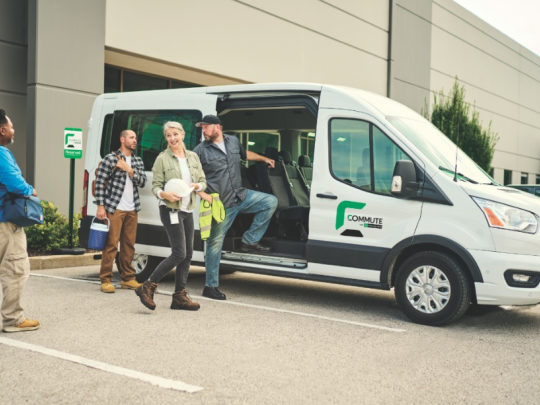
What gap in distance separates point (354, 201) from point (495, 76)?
31578 millimetres

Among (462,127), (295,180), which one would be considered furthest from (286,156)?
(462,127)

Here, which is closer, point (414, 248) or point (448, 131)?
point (414, 248)

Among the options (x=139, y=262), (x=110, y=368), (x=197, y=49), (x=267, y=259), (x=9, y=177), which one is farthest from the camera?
(x=197, y=49)

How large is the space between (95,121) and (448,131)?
19149mm

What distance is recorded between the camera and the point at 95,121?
28.2 feet

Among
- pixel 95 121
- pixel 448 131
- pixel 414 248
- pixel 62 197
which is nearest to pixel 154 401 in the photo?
pixel 414 248

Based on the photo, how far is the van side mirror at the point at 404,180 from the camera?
6109 millimetres

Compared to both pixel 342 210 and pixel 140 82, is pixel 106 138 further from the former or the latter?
pixel 140 82

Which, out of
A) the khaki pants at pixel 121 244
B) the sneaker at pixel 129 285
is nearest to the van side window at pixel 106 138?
the khaki pants at pixel 121 244

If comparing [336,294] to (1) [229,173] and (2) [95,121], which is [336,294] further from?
(2) [95,121]

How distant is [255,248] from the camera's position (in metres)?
7.60

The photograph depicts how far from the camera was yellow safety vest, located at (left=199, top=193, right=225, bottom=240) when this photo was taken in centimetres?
681

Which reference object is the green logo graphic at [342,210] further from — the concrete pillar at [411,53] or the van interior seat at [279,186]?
the concrete pillar at [411,53]

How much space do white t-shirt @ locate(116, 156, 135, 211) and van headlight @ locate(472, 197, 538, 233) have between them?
13.2 ft
